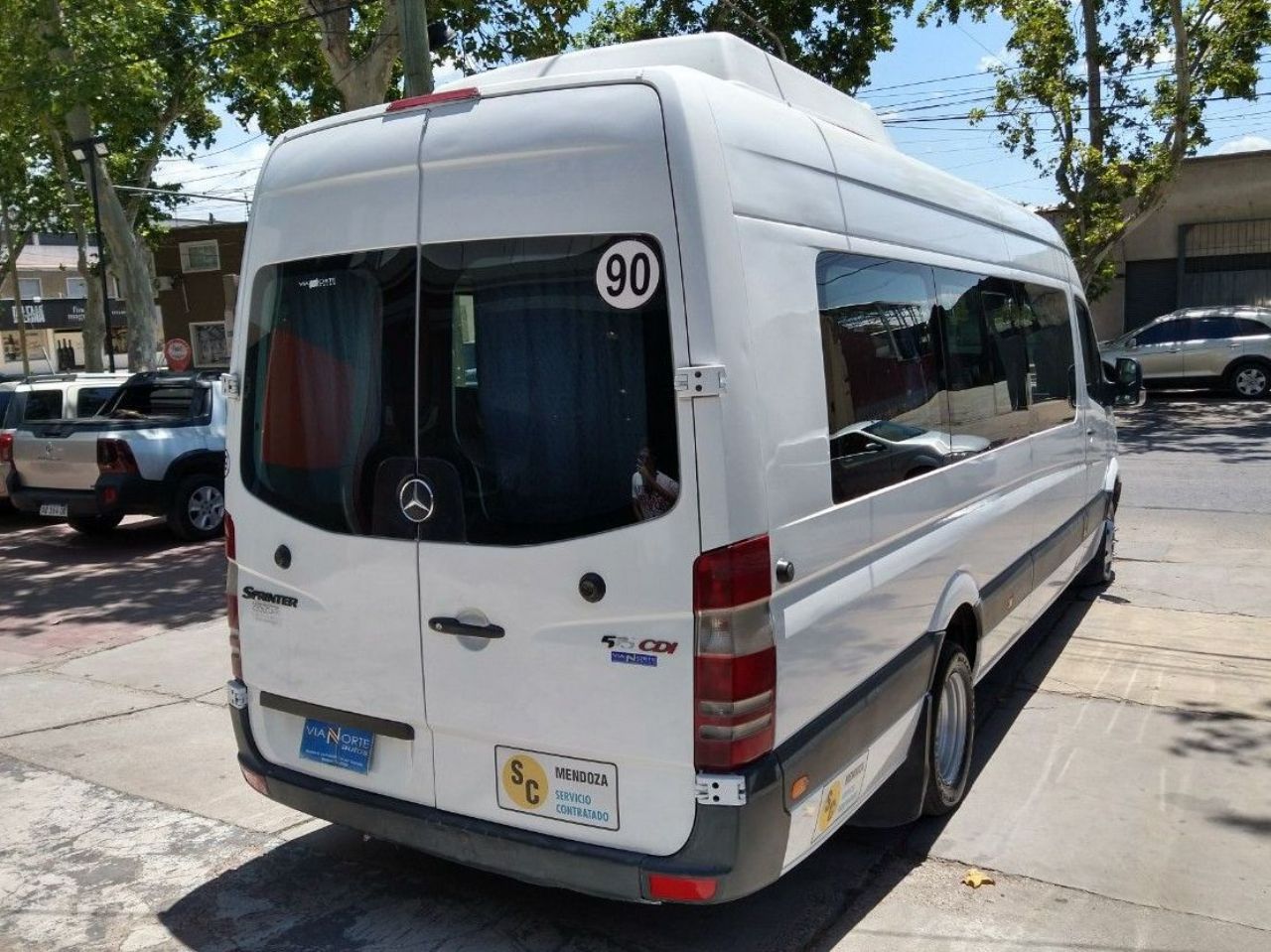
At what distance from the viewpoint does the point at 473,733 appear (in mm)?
3299

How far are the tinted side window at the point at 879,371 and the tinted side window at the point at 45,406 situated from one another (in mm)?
10302

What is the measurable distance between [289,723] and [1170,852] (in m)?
3.17

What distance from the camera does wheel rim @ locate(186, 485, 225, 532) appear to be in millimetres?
11211

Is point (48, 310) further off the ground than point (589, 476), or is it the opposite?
point (48, 310)

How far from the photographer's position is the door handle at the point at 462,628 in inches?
127

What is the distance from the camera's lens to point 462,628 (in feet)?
10.7

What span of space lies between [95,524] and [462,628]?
10155 mm

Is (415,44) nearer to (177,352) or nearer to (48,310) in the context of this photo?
(177,352)

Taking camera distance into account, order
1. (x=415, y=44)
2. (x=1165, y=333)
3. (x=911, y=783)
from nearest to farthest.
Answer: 1. (x=911, y=783)
2. (x=415, y=44)
3. (x=1165, y=333)

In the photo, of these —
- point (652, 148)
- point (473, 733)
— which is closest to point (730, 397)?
point (652, 148)

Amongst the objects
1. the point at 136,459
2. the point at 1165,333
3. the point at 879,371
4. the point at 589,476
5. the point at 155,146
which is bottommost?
the point at 136,459

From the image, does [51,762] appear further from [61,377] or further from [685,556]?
[61,377]

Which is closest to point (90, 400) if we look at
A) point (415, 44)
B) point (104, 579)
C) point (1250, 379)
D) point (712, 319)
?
point (104, 579)

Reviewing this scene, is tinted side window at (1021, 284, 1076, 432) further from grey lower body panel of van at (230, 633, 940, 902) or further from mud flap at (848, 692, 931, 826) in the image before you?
grey lower body panel of van at (230, 633, 940, 902)
